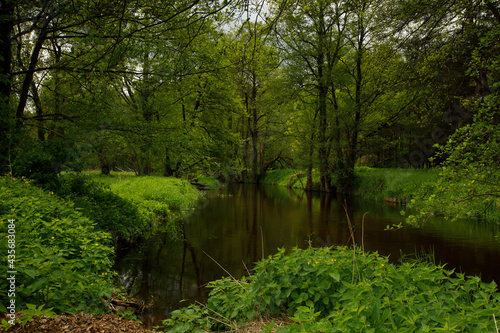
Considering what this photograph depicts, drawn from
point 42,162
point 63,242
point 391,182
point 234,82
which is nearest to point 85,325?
point 63,242

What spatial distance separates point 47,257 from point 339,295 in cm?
302

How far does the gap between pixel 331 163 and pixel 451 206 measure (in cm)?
1742

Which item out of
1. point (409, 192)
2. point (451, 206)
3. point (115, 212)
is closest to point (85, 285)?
point (115, 212)

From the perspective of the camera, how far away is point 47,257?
3094 millimetres

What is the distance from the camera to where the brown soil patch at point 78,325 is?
2.52 meters

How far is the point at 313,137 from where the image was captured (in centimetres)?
2428

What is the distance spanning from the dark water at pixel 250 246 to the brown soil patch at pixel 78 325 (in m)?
1.18

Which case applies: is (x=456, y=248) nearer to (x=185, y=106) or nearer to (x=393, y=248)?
(x=393, y=248)

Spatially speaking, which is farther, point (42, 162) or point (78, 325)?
point (42, 162)

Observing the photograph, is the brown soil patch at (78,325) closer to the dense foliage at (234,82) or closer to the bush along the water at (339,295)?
the bush along the water at (339,295)

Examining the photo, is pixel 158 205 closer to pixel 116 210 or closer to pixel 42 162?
pixel 116 210

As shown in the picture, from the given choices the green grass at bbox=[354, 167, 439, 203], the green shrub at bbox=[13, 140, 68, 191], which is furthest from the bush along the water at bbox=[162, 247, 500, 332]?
the green grass at bbox=[354, 167, 439, 203]

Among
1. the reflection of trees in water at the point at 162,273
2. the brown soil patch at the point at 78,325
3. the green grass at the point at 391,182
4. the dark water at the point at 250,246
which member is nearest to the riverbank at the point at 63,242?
the brown soil patch at the point at 78,325

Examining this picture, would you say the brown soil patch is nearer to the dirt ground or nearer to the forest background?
the dirt ground
